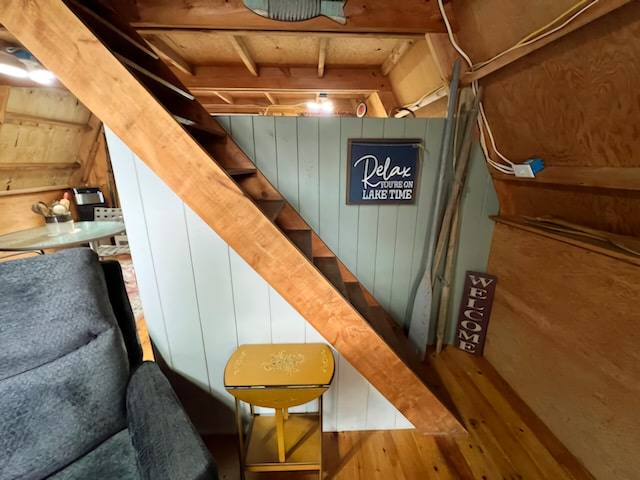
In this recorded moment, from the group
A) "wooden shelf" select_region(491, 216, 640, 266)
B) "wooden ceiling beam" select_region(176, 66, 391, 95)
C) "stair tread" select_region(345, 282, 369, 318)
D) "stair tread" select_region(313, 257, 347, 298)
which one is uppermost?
"wooden ceiling beam" select_region(176, 66, 391, 95)

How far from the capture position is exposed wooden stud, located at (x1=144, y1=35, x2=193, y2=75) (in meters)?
1.88

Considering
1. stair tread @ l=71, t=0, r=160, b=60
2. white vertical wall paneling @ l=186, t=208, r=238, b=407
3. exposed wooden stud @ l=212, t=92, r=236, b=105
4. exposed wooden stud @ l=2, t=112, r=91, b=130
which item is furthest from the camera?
exposed wooden stud @ l=212, t=92, r=236, b=105

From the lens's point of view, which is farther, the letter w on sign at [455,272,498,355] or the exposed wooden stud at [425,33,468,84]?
the letter w on sign at [455,272,498,355]

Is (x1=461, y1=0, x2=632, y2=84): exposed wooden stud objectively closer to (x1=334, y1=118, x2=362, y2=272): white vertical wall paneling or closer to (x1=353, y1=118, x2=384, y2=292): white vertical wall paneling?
(x1=353, y1=118, x2=384, y2=292): white vertical wall paneling

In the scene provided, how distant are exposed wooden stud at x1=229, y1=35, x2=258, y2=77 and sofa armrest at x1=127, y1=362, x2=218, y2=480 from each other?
6.74ft

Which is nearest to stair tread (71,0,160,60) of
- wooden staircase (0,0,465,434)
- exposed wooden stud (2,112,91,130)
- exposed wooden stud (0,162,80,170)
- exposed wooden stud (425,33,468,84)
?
wooden staircase (0,0,465,434)

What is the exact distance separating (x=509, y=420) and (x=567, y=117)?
1.62 m

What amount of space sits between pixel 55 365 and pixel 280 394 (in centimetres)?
82

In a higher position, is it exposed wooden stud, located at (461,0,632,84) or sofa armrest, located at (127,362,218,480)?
exposed wooden stud, located at (461,0,632,84)

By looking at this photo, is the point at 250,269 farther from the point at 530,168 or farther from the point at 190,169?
the point at 530,168

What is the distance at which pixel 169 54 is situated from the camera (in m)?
2.04

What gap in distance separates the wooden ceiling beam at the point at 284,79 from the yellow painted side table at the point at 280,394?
2.27 m

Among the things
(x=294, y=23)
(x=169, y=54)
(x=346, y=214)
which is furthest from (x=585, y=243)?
(x=169, y=54)

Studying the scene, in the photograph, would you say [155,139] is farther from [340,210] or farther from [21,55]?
[21,55]
